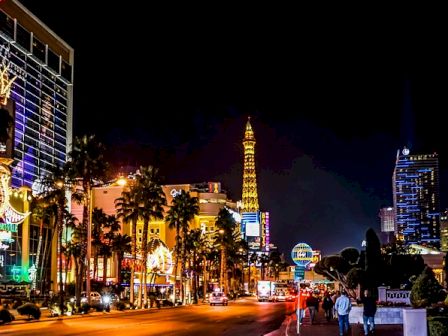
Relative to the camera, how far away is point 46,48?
477 ft

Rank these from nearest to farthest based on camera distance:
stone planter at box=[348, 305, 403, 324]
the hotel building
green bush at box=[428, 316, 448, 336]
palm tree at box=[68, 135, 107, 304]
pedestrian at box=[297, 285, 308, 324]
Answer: green bush at box=[428, 316, 448, 336], pedestrian at box=[297, 285, 308, 324], stone planter at box=[348, 305, 403, 324], palm tree at box=[68, 135, 107, 304], the hotel building

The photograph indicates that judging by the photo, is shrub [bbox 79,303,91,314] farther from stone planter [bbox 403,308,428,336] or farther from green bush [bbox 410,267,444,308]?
stone planter [bbox 403,308,428,336]

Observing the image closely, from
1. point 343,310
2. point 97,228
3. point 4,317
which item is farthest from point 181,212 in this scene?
point 343,310

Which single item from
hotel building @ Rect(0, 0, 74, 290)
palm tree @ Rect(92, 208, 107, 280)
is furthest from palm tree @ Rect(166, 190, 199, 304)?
hotel building @ Rect(0, 0, 74, 290)

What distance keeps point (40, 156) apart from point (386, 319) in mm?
117212

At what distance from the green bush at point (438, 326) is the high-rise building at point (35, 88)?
374 ft

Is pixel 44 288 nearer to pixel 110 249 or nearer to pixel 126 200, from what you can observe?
pixel 110 249

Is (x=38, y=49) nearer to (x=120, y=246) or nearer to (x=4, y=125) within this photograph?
(x=120, y=246)

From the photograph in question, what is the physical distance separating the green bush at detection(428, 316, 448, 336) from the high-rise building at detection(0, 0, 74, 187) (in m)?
114

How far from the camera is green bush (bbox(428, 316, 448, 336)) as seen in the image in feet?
60.7

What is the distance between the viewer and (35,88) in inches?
5581

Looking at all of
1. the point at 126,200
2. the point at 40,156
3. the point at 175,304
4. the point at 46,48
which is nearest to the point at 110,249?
the point at 175,304

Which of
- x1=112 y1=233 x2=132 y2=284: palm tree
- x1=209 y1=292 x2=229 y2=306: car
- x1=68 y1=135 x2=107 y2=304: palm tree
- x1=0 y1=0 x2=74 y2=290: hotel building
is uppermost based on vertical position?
x1=0 y1=0 x2=74 y2=290: hotel building

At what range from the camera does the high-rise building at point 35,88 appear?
424ft
